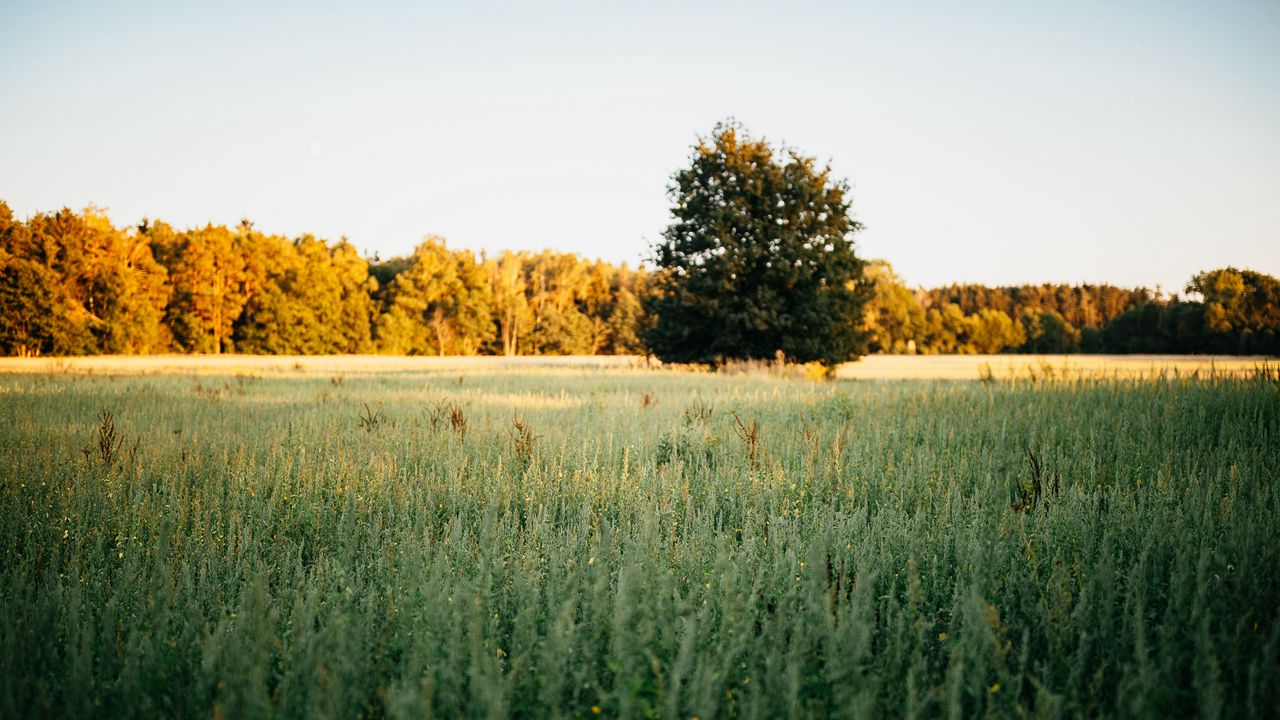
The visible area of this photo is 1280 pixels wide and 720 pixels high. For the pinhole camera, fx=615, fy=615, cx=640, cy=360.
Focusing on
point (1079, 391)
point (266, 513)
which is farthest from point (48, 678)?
point (1079, 391)

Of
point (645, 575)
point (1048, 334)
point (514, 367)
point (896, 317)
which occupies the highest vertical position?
point (896, 317)

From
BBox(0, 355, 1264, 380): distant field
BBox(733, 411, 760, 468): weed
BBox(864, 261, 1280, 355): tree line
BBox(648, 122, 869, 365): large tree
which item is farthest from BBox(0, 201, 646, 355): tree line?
BBox(864, 261, 1280, 355): tree line

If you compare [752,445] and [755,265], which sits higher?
[755,265]

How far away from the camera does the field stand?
1.92 m

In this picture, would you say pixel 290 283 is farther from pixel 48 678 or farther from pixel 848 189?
pixel 48 678

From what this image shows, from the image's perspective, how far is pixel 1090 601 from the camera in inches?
97.6

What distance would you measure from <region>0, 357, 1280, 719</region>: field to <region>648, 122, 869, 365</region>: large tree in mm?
17157

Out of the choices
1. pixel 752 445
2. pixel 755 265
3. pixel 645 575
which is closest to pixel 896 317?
pixel 755 265

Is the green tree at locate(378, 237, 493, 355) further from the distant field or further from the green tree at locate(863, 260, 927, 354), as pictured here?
the green tree at locate(863, 260, 927, 354)

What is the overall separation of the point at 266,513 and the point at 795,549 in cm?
323

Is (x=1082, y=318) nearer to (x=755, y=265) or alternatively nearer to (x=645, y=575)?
(x=755, y=265)

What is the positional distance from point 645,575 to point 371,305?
68390 mm

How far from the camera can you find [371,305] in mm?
64562

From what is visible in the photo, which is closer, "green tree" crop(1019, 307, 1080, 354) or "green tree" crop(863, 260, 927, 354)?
"green tree" crop(863, 260, 927, 354)
